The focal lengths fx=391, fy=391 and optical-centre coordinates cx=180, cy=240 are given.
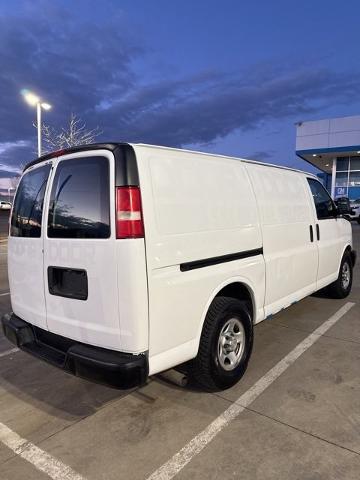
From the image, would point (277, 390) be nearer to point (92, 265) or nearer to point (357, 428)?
point (357, 428)

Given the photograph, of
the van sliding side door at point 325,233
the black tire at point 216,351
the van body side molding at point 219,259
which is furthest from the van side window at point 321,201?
the black tire at point 216,351

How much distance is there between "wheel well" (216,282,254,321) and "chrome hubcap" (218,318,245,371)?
11.2 inches

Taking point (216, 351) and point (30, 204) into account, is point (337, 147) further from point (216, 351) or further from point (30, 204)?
point (30, 204)

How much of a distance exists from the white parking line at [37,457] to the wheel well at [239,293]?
1801 mm

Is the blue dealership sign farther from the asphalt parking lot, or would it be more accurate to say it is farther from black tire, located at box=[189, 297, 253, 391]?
black tire, located at box=[189, 297, 253, 391]

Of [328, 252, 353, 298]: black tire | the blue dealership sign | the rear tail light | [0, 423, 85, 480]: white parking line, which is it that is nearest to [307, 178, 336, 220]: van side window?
[328, 252, 353, 298]: black tire

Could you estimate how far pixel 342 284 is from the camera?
6.42 meters

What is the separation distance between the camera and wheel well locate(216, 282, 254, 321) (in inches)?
144

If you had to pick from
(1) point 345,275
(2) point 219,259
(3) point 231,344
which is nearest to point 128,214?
(2) point 219,259

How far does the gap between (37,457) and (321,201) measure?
15.1 ft

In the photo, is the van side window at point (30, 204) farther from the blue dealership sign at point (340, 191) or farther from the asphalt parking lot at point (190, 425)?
the blue dealership sign at point (340, 191)

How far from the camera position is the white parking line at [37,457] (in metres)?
2.49

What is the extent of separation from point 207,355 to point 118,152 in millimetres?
1752

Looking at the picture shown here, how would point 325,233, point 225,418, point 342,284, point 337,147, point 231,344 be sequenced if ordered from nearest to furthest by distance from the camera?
1. point 225,418
2. point 231,344
3. point 325,233
4. point 342,284
5. point 337,147
